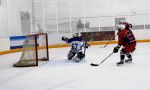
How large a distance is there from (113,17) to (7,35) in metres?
4.64

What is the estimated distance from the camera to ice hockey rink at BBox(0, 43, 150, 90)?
4.97 m

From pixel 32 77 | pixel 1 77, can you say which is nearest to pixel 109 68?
pixel 32 77

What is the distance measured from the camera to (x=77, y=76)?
5.82 m

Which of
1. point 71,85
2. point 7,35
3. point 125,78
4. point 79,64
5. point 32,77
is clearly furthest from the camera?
point 7,35

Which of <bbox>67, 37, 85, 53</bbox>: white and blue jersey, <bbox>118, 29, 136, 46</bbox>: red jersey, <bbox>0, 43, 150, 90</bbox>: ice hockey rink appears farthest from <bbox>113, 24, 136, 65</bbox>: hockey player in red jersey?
<bbox>67, 37, 85, 53</bbox>: white and blue jersey

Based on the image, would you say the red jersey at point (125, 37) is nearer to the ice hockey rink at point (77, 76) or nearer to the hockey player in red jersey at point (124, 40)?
the hockey player in red jersey at point (124, 40)

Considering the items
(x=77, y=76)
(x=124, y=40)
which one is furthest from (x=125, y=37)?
(x=77, y=76)

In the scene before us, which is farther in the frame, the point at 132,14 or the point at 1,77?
the point at 132,14

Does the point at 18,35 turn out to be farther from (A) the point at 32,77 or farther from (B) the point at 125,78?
(B) the point at 125,78

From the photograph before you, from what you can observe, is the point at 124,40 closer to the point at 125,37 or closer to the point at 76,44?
the point at 125,37

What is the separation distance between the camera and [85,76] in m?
5.80

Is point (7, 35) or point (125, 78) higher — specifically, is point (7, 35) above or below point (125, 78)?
above

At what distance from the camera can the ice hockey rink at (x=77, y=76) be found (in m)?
4.97

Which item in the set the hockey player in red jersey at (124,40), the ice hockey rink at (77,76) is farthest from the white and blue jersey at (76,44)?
the hockey player in red jersey at (124,40)
